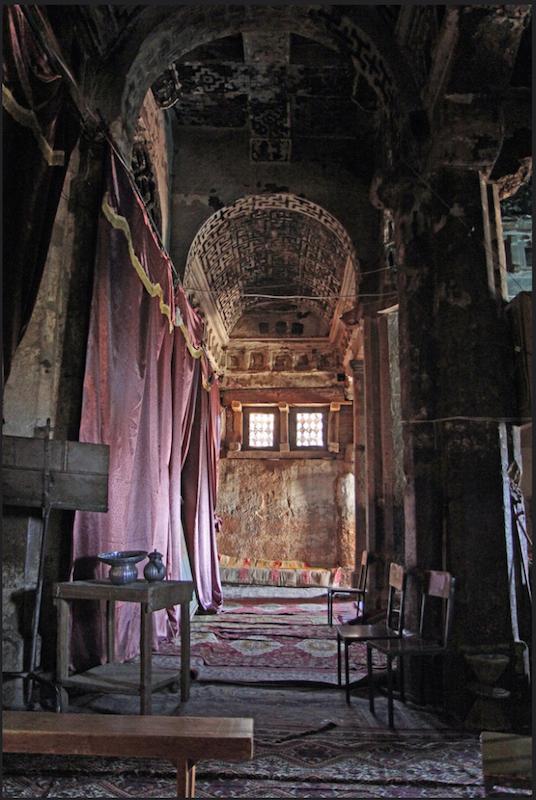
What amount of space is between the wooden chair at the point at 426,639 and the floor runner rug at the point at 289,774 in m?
0.46

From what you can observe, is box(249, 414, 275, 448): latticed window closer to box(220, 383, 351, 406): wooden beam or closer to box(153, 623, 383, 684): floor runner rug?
box(220, 383, 351, 406): wooden beam

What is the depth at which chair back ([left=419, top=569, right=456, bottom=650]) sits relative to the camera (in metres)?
3.47

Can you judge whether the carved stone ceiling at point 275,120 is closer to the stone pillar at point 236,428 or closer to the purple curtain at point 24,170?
the stone pillar at point 236,428

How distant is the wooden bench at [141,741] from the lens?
1.91 meters

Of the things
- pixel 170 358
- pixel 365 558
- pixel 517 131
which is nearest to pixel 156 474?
pixel 170 358

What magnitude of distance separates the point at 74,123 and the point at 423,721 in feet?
15.3

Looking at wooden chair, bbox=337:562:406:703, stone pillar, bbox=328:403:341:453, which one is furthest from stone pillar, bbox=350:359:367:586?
wooden chair, bbox=337:562:406:703

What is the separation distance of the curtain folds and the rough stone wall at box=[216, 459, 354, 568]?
202 inches

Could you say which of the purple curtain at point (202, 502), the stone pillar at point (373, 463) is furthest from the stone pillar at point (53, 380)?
the stone pillar at point (373, 463)

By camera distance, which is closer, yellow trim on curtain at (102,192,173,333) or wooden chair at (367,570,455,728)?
wooden chair at (367,570,455,728)

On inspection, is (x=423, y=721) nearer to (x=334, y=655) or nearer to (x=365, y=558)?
(x=334, y=655)

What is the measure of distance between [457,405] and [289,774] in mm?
2494

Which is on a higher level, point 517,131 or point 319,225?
point 319,225

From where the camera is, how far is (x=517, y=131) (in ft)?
15.9
